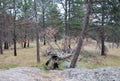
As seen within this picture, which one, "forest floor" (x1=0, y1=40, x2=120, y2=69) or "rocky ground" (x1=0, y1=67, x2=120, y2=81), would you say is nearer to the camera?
"rocky ground" (x1=0, y1=67, x2=120, y2=81)

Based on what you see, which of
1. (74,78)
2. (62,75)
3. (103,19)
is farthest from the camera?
(103,19)

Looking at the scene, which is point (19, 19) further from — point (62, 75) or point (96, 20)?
point (62, 75)

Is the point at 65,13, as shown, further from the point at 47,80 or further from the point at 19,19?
the point at 47,80

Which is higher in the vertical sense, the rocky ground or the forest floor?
the rocky ground

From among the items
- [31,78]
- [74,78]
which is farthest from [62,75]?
[31,78]

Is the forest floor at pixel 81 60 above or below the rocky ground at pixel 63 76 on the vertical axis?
below

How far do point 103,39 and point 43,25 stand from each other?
1675 cm

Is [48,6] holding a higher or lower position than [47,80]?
higher

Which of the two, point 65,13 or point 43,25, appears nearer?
point 65,13

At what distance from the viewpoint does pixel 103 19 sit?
105ft

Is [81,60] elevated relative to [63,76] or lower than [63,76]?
lower

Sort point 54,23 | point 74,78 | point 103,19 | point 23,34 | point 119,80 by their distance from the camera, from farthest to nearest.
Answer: point 23,34 < point 54,23 < point 103,19 < point 74,78 < point 119,80

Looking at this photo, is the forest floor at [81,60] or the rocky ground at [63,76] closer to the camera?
the rocky ground at [63,76]

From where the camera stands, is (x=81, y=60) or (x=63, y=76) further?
(x=81, y=60)
